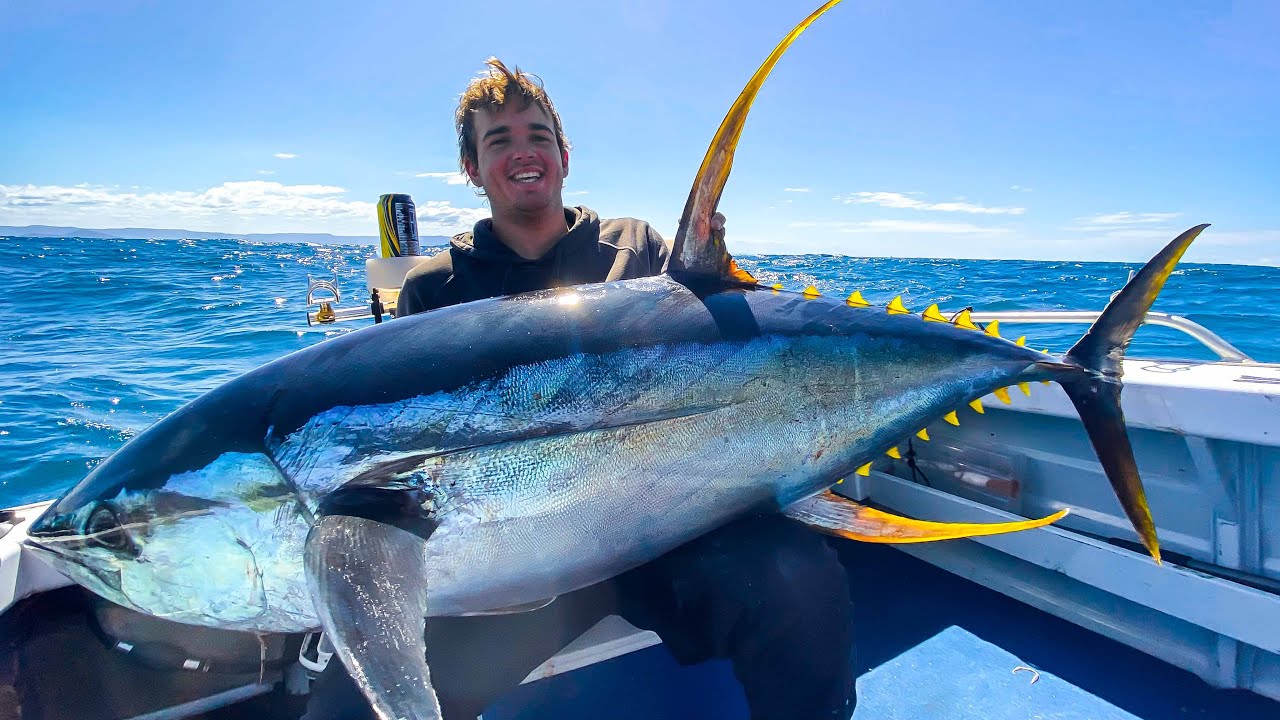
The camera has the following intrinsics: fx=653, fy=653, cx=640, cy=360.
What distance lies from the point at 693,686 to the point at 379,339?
1518 millimetres

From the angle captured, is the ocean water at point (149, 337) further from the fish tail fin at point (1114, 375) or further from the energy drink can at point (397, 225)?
the energy drink can at point (397, 225)

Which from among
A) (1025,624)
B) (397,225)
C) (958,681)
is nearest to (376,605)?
(958,681)

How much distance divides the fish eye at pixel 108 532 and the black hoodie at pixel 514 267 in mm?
1153

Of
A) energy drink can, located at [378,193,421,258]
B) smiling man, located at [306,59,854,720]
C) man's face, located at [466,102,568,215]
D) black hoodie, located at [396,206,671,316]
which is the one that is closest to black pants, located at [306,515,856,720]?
smiling man, located at [306,59,854,720]

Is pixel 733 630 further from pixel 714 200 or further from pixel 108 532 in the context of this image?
pixel 108 532

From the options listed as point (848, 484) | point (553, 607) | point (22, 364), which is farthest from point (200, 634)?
point (22, 364)

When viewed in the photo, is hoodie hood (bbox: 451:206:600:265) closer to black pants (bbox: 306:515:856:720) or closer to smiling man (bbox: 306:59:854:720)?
smiling man (bbox: 306:59:854:720)

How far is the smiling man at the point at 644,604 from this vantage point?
131 centimetres

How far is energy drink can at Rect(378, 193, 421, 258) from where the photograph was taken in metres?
4.52

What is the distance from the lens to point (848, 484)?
2932mm

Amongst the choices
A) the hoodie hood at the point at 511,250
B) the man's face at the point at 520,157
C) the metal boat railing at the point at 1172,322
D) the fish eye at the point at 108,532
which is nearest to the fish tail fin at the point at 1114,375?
the metal boat railing at the point at 1172,322

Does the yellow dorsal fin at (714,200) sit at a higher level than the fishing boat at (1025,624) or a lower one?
higher

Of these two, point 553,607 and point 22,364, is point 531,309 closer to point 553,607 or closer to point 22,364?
point 553,607

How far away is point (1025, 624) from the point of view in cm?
233
